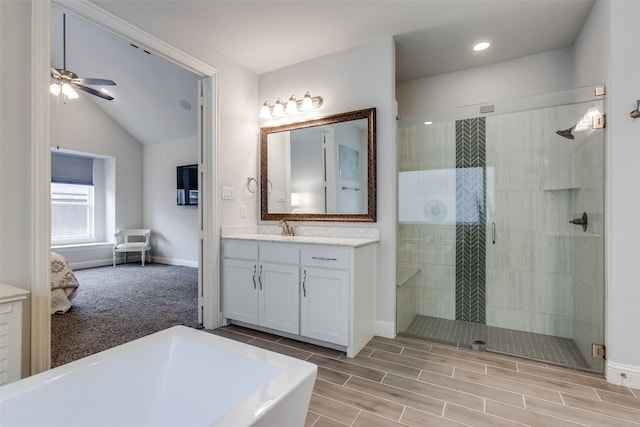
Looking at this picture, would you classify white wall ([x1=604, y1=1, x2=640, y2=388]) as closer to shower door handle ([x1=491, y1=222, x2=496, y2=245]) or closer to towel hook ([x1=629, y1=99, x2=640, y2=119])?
towel hook ([x1=629, y1=99, x2=640, y2=119])

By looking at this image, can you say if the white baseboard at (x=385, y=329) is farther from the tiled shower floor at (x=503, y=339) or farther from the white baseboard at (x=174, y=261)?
the white baseboard at (x=174, y=261)

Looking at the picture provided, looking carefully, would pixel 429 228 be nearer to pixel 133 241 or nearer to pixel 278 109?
pixel 278 109

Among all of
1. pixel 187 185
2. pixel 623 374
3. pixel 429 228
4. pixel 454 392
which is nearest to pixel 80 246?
pixel 187 185

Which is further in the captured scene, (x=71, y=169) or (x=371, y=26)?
(x=71, y=169)

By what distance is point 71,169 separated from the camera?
5.75 m

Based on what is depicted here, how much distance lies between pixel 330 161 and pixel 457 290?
1.75m

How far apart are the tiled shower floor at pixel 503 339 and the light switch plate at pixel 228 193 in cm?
208

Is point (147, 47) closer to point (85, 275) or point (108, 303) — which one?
point (108, 303)

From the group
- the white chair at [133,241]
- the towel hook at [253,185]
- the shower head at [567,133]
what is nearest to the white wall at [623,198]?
the shower head at [567,133]

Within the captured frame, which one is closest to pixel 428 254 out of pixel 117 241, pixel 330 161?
pixel 330 161

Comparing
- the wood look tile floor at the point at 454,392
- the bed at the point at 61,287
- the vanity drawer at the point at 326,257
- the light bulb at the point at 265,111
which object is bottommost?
the wood look tile floor at the point at 454,392

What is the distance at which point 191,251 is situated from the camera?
585 centimetres

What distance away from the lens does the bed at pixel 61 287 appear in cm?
312

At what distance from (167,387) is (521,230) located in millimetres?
2822
